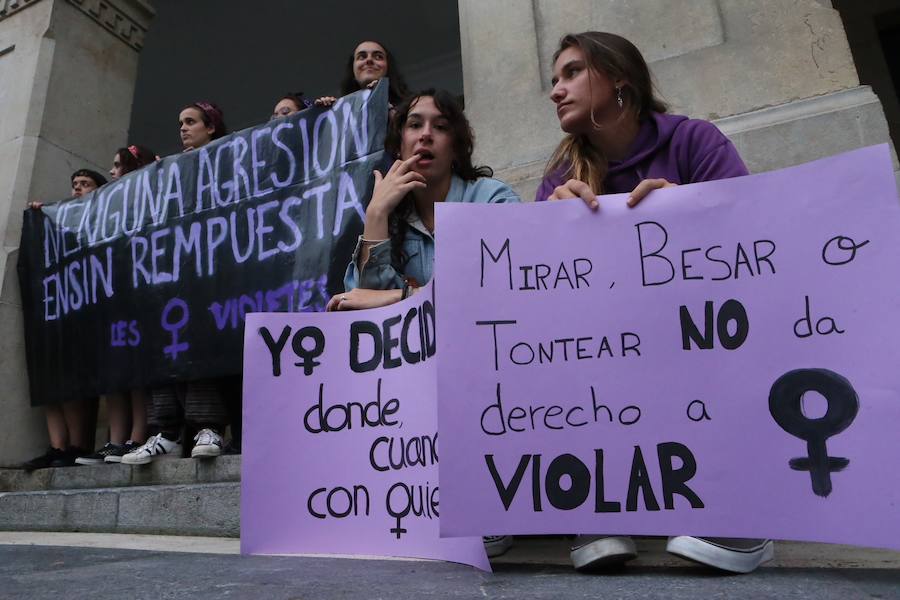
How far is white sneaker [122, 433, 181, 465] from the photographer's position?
3.09 m

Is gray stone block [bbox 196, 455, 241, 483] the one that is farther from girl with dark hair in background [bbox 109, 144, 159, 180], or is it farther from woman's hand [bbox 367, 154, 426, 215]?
girl with dark hair in background [bbox 109, 144, 159, 180]

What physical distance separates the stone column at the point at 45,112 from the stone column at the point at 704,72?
3119 mm

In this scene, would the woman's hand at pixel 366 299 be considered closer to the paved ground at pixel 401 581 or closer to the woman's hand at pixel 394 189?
the woman's hand at pixel 394 189

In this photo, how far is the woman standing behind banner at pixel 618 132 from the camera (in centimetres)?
177

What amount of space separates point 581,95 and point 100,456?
10.7ft

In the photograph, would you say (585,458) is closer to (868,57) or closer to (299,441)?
(299,441)

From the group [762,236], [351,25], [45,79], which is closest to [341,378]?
[762,236]

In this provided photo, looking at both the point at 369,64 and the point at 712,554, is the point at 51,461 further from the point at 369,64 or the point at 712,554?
the point at 712,554

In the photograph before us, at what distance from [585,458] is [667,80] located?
7.84 ft

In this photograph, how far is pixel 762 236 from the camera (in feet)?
4.57

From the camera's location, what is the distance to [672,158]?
1.80 metres

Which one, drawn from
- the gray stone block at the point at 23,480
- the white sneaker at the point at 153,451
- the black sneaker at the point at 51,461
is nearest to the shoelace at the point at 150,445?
the white sneaker at the point at 153,451

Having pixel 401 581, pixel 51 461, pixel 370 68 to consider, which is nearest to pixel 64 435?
pixel 51 461

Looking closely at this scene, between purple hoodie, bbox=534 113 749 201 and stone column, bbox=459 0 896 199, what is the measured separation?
1.19m
